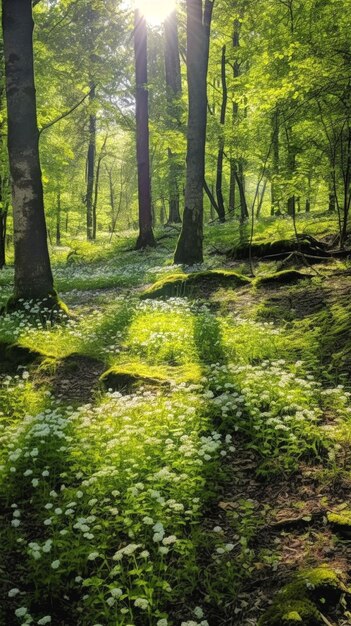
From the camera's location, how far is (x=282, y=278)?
955 cm

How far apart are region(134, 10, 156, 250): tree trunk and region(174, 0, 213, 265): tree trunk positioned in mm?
4906

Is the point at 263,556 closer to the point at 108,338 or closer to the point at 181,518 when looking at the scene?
the point at 181,518

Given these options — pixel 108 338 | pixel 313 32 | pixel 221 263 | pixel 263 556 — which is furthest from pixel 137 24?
pixel 263 556

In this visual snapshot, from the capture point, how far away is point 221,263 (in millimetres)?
12875

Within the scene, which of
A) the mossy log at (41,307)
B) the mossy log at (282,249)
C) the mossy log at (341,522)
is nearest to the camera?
the mossy log at (341,522)

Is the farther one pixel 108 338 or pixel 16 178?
pixel 16 178

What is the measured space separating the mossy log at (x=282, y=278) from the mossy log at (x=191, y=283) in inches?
29.5

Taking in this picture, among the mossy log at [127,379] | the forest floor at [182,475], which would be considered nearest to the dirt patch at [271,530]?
the forest floor at [182,475]

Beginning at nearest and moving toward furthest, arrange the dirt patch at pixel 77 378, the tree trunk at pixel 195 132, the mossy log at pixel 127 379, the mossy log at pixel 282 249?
1. the mossy log at pixel 127 379
2. the dirt patch at pixel 77 378
3. the mossy log at pixel 282 249
4. the tree trunk at pixel 195 132

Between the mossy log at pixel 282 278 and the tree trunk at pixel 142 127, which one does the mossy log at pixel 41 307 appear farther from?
the tree trunk at pixel 142 127

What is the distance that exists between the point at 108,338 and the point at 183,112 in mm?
15196

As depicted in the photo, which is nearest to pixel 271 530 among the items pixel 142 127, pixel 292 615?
pixel 292 615

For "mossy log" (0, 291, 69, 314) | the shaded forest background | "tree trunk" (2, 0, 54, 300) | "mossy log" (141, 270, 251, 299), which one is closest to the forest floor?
"mossy log" (0, 291, 69, 314)

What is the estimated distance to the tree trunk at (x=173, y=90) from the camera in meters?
20.4
